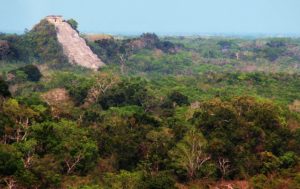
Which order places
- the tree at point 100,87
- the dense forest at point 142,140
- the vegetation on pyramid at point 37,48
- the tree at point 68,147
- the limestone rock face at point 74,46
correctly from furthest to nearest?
the limestone rock face at point 74,46 → the vegetation on pyramid at point 37,48 → the tree at point 100,87 → the tree at point 68,147 → the dense forest at point 142,140

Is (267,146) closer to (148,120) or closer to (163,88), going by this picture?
(148,120)

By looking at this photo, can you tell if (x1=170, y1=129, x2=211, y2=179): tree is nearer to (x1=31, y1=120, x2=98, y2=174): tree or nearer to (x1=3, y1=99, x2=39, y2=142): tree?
(x1=31, y1=120, x2=98, y2=174): tree

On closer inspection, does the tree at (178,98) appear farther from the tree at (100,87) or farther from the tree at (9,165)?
the tree at (9,165)

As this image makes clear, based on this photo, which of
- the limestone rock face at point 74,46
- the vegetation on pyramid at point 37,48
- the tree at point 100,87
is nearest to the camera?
the tree at point 100,87

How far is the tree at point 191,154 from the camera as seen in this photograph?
38562 mm

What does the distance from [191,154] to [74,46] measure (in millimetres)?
66307

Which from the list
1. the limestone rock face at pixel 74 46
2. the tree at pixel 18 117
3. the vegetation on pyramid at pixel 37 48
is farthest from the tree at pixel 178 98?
the vegetation on pyramid at pixel 37 48

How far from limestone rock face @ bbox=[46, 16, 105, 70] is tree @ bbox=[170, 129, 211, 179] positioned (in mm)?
56818

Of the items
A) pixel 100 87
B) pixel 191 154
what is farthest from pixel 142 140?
pixel 100 87

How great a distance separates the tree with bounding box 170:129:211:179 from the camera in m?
38.6

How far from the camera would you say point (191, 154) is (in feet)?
127

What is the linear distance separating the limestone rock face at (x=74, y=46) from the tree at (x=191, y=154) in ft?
186

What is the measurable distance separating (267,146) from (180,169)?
815 centimetres

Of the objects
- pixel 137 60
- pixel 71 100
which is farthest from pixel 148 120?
pixel 137 60
